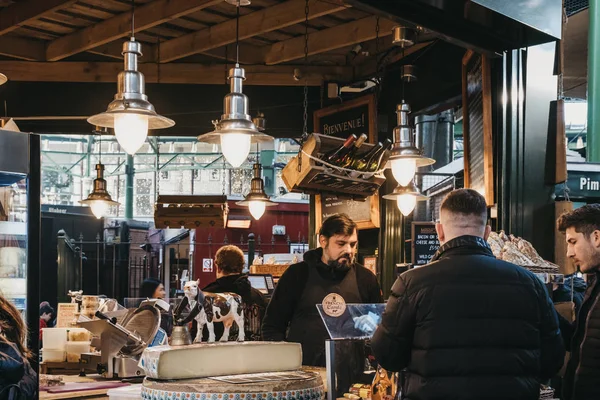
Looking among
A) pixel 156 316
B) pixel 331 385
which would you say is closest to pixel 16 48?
pixel 156 316

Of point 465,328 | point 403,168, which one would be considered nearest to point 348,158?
point 403,168

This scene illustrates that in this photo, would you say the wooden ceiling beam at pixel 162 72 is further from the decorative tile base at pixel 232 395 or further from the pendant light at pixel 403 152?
the decorative tile base at pixel 232 395

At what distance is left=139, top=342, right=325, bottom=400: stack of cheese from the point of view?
79.9 inches

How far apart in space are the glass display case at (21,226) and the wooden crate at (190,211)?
18.6ft

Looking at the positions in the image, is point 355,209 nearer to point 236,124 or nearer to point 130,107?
point 236,124

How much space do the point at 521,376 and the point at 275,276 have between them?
20.1ft

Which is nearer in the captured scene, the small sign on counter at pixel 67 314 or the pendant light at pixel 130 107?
the pendant light at pixel 130 107

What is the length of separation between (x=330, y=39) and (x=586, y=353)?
4.31m

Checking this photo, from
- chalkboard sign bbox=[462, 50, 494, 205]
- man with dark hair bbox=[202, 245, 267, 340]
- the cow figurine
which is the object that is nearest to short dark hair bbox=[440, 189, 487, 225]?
the cow figurine

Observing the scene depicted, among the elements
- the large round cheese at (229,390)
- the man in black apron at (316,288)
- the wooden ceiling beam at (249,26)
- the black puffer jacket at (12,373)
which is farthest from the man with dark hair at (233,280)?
the large round cheese at (229,390)

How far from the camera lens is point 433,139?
1002 centimetres

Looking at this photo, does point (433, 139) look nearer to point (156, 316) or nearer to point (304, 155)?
point (304, 155)

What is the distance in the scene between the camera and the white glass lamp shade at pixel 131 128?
3.73 metres

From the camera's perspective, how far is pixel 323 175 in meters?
5.30
